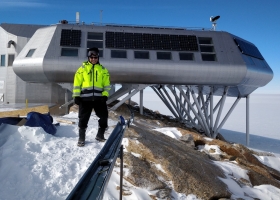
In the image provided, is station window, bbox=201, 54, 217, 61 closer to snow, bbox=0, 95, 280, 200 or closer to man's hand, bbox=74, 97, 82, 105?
snow, bbox=0, 95, 280, 200

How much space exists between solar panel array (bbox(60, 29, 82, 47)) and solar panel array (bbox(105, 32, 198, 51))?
1.56 meters

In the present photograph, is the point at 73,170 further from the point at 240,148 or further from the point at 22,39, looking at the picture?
the point at 22,39

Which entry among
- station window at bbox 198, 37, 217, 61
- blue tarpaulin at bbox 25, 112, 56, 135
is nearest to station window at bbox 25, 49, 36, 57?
blue tarpaulin at bbox 25, 112, 56, 135

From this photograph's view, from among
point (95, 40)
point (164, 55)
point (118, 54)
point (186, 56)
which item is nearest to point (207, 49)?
point (186, 56)

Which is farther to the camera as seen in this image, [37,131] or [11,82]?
[11,82]

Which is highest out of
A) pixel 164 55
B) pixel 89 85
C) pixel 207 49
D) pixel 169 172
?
pixel 207 49

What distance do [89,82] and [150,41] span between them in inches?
375

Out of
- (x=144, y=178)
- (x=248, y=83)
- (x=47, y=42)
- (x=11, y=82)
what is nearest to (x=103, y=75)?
(x=144, y=178)

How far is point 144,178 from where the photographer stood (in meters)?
4.16

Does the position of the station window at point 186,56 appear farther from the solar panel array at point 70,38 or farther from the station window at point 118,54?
the solar panel array at point 70,38

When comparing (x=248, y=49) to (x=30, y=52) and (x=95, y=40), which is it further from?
(x=30, y=52)

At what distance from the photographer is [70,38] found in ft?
44.4

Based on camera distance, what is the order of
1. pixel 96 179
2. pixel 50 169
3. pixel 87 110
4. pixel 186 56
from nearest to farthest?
1. pixel 96 179
2. pixel 50 169
3. pixel 87 110
4. pixel 186 56

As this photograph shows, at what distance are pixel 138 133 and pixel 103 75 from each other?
5.79ft
